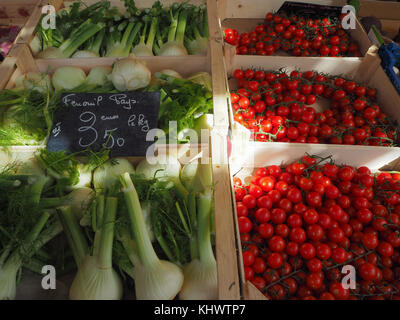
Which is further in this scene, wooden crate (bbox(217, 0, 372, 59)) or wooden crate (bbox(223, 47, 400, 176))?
wooden crate (bbox(217, 0, 372, 59))

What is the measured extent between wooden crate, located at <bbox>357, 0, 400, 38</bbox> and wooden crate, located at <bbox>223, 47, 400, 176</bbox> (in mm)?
1396

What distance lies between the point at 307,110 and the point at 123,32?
1.75m

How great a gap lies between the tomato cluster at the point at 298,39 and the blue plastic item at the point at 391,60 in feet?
1.95

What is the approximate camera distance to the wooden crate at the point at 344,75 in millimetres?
1917

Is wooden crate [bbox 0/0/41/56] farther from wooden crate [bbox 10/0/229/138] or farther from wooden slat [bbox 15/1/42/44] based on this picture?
wooden slat [bbox 15/1/42/44]

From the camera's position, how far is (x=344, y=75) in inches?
107

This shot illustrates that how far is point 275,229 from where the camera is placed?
69.9 inches

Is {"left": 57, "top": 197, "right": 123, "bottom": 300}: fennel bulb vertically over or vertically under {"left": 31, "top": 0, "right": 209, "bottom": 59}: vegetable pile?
under

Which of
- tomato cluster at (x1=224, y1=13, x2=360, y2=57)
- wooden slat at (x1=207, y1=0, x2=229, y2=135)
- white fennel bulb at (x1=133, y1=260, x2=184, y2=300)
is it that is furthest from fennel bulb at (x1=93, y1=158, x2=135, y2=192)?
tomato cluster at (x1=224, y1=13, x2=360, y2=57)

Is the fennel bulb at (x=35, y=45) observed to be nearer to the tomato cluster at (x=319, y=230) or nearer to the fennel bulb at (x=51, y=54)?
the fennel bulb at (x=51, y=54)

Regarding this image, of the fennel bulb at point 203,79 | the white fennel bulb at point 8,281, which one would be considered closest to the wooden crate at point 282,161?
the fennel bulb at point 203,79

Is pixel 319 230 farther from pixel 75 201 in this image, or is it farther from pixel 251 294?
pixel 75 201

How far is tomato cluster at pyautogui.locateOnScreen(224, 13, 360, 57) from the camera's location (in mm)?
2941

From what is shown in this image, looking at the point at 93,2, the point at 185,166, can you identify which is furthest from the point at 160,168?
the point at 93,2
